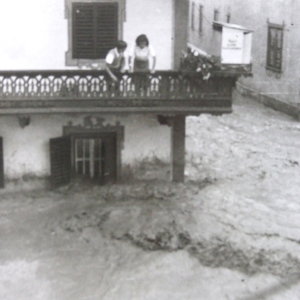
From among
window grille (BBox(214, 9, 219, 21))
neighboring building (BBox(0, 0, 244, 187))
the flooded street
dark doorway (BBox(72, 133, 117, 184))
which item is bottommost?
the flooded street

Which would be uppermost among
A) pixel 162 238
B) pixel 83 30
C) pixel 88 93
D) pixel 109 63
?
Answer: pixel 83 30

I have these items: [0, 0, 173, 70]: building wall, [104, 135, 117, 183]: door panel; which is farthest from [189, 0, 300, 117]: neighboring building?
[104, 135, 117, 183]: door panel

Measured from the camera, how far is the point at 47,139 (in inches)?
742

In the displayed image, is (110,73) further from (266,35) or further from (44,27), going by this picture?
(266,35)

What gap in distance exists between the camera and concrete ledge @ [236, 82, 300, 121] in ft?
96.2

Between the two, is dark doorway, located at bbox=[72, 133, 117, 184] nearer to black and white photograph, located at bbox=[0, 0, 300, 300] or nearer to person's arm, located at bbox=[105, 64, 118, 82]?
black and white photograph, located at bbox=[0, 0, 300, 300]

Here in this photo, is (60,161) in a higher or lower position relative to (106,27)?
lower

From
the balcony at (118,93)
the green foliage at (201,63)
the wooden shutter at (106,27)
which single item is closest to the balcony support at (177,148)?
the balcony at (118,93)

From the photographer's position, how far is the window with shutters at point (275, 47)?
29.4 meters

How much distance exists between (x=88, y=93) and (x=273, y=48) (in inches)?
596

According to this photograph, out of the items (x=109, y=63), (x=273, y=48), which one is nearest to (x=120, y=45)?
(x=109, y=63)

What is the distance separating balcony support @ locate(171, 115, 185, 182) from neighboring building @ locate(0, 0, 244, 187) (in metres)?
0.03

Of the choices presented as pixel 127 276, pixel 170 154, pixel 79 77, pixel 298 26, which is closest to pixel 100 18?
pixel 79 77

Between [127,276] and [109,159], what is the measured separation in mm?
5266
